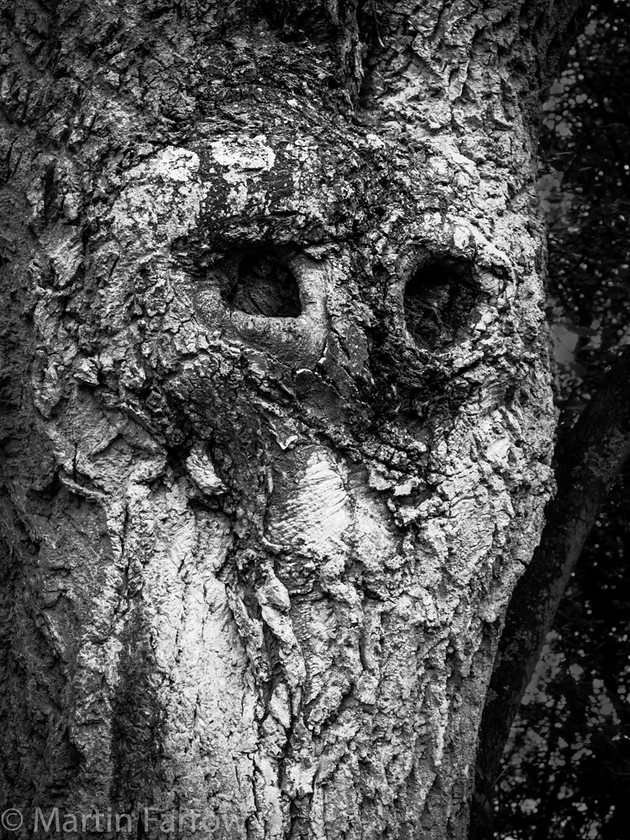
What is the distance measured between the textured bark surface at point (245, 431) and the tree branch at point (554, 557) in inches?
23.9

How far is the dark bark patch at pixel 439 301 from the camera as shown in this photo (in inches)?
75.9

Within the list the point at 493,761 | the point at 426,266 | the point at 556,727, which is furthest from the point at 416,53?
the point at 556,727

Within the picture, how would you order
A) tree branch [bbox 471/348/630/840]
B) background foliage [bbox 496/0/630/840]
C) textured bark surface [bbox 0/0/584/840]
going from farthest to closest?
background foliage [bbox 496/0/630/840]
tree branch [bbox 471/348/630/840]
textured bark surface [bbox 0/0/584/840]

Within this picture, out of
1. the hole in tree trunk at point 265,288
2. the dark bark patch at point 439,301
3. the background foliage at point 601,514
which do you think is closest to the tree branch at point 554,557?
the background foliage at point 601,514

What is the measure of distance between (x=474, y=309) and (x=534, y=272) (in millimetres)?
200

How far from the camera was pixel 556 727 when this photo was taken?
3.40 metres

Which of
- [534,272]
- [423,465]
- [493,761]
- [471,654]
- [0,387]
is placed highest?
[534,272]

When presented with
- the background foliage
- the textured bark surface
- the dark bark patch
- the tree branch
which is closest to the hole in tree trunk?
the textured bark surface

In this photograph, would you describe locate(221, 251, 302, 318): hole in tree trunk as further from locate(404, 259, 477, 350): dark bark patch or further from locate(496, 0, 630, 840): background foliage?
locate(496, 0, 630, 840): background foliage

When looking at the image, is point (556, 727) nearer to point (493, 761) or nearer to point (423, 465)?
point (493, 761)

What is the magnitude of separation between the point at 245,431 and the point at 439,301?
0.51m

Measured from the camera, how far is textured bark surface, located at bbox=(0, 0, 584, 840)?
1762 millimetres

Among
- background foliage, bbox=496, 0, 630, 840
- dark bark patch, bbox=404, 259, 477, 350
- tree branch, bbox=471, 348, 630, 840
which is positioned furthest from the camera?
background foliage, bbox=496, 0, 630, 840

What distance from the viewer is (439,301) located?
76.6 inches
